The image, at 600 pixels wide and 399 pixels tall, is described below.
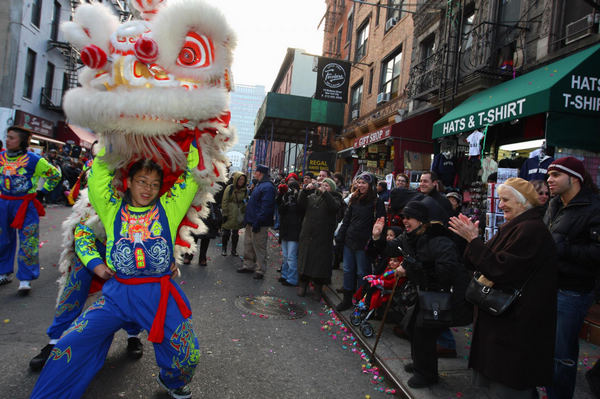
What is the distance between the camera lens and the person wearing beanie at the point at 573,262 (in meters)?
2.81

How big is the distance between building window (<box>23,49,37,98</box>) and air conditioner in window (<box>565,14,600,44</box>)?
884 inches

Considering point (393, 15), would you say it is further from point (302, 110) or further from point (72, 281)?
point (72, 281)

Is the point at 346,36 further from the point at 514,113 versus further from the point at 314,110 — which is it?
the point at 514,113

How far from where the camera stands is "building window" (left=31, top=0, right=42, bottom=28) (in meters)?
18.5

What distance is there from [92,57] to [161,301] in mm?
1573

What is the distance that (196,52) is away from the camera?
2270mm

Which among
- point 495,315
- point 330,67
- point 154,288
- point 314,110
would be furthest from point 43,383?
point 314,110

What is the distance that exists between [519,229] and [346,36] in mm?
19839

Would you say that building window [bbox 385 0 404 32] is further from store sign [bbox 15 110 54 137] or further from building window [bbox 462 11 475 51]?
store sign [bbox 15 110 54 137]

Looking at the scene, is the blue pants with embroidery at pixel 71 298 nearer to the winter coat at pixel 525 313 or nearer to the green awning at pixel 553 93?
the winter coat at pixel 525 313

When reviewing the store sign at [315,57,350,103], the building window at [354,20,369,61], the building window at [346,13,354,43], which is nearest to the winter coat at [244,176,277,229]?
the store sign at [315,57,350,103]

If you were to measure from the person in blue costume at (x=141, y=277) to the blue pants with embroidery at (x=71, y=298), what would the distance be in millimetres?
696

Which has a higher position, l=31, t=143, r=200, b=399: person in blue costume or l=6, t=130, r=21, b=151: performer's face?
l=6, t=130, r=21, b=151: performer's face

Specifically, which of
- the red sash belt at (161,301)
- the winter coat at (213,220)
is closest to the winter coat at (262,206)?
the winter coat at (213,220)
